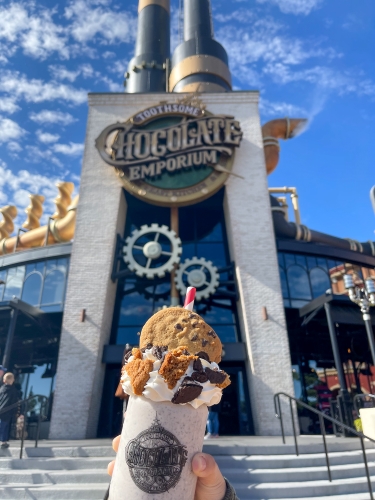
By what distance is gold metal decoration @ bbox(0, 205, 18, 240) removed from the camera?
21.5m

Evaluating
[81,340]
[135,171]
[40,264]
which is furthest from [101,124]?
[81,340]

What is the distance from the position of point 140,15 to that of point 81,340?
84.5 feet

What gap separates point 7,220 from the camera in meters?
21.8

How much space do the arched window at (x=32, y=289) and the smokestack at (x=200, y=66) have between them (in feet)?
41.0

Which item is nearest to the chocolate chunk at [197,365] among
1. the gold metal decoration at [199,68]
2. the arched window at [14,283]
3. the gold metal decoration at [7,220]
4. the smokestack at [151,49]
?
the arched window at [14,283]

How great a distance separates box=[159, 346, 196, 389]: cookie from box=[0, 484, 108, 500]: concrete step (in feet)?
14.7

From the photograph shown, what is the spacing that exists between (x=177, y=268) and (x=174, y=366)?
11.8 meters

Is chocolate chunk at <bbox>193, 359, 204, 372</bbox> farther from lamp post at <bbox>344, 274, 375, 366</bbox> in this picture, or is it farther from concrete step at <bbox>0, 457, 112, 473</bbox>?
lamp post at <bbox>344, 274, 375, 366</bbox>

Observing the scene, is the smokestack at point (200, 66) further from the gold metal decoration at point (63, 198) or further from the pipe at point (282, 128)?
the gold metal decoration at point (63, 198)

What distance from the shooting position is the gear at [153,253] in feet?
45.5

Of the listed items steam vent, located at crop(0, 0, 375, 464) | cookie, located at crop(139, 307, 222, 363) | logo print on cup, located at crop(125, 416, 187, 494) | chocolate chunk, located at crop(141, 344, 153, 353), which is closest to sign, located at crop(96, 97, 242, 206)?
steam vent, located at crop(0, 0, 375, 464)

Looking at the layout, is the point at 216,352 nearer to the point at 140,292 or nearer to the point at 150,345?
the point at 150,345

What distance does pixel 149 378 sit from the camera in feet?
8.83

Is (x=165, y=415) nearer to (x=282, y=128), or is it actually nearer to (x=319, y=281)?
(x=319, y=281)
